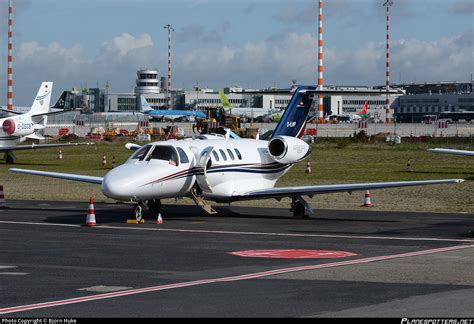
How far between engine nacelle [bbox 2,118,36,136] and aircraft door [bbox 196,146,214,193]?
3731 centimetres

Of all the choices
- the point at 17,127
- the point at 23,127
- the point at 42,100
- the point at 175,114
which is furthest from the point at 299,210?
the point at 175,114

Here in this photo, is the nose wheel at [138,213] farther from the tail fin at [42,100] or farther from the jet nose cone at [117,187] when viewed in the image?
the tail fin at [42,100]

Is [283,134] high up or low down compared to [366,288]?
up

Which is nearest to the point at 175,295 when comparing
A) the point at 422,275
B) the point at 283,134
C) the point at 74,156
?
the point at 422,275

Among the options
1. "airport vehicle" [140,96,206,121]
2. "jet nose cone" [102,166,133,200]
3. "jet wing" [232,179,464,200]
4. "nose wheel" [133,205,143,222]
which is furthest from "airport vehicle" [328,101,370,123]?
"jet nose cone" [102,166,133,200]

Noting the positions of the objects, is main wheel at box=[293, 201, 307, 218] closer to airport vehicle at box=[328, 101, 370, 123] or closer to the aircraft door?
the aircraft door

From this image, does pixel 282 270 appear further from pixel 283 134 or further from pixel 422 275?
pixel 283 134

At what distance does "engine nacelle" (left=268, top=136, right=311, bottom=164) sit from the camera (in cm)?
3319

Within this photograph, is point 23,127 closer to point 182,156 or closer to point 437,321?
point 182,156

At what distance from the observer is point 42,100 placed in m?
71.4

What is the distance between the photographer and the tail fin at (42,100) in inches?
2763

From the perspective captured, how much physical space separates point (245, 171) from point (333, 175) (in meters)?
21.4

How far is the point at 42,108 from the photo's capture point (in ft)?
233

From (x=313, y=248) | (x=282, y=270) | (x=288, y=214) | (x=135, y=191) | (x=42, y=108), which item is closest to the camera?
(x=282, y=270)
